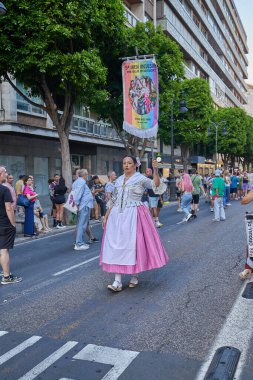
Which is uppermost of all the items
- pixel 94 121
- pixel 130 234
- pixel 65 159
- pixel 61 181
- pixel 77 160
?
pixel 94 121

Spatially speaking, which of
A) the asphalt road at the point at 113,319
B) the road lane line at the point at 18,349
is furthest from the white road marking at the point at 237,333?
the road lane line at the point at 18,349

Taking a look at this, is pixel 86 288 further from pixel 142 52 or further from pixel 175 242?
pixel 142 52

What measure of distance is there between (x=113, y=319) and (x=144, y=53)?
17079 mm

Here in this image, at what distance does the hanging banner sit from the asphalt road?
31.0 ft

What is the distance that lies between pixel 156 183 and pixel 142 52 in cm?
1526

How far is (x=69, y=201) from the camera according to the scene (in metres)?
9.68

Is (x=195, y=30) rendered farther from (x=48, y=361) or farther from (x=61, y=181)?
(x=48, y=361)

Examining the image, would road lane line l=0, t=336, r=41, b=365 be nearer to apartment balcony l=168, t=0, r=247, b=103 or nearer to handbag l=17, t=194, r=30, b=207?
handbag l=17, t=194, r=30, b=207

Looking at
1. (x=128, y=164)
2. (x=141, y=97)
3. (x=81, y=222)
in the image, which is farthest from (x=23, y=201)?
(x=141, y=97)

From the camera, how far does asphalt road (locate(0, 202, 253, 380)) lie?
3488 mm

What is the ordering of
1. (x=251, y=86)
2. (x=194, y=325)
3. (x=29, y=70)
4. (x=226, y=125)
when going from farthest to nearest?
(x=251, y=86)
(x=226, y=125)
(x=29, y=70)
(x=194, y=325)

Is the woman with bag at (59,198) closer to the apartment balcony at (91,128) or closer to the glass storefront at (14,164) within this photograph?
the glass storefront at (14,164)

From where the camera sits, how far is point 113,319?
4617mm

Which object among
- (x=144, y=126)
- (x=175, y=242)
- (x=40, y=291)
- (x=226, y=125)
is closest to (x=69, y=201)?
(x=175, y=242)
